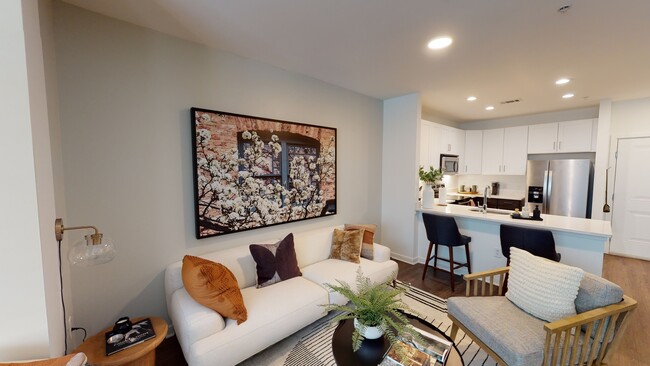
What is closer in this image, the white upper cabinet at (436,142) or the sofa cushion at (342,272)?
the sofa cushion at (342,272)

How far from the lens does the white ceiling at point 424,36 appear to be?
1740 mm

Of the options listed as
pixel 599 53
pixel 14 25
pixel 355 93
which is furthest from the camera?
pixel 355 93

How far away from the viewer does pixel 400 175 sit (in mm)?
3934

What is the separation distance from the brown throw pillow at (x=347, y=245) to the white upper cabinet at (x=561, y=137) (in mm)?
4355

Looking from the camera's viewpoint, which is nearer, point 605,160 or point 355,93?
point 355,93

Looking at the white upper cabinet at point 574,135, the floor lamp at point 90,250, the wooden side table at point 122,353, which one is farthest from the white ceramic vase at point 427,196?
the floor lamp at point 90,250

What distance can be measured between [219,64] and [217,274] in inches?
74.3

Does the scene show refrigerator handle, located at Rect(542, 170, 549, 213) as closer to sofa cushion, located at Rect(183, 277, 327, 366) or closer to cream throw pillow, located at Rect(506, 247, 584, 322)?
cream throw pillow, located at Rect(506, 247, 584, 322)

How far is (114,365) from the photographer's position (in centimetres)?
137

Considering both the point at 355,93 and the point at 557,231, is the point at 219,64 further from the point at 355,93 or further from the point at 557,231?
the point at 557,231

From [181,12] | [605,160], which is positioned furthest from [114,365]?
[605,160]

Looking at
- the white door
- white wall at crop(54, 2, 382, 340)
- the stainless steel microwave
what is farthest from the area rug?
the white door

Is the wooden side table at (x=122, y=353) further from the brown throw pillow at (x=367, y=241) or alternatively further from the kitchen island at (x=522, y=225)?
the kitchen island at (x=522, y=225)

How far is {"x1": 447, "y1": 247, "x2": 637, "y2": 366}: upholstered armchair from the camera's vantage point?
1463 mm
